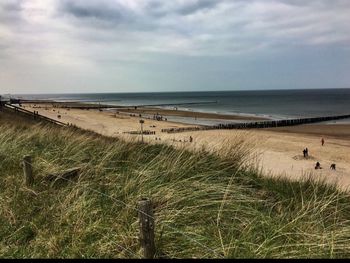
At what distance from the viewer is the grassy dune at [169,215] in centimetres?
403

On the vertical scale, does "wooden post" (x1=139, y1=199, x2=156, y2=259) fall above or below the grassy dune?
above

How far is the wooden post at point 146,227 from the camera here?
356 centimetres

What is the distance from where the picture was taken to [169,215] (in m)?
4.59

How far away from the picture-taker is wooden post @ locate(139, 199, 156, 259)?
3.56m

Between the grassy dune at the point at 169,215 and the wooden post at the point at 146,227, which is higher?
the wooden post at the point at 146,227

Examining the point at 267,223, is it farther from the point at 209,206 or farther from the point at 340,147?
the point at 340,147

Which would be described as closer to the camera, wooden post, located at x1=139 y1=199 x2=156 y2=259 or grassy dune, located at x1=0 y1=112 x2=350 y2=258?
wooden post, located at x1=139 y1=199 x2=156 y2=259

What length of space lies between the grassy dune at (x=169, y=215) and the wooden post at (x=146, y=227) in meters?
0.36

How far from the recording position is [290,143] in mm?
38375

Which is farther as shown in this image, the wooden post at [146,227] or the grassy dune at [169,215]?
the grassy dune at [169,215]

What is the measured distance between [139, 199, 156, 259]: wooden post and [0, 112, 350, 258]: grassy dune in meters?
0.36

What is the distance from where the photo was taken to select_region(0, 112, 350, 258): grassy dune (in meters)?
4.03

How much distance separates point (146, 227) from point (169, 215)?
3.36 ft
